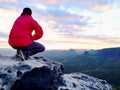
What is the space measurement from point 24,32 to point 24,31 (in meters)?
0.06

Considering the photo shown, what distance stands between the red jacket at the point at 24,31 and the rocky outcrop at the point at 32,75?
108 cm

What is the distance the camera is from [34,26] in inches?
616

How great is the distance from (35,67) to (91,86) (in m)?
5.40

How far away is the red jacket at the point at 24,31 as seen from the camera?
15.5 m

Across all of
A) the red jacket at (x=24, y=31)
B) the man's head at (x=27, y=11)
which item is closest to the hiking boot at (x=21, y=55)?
the red jacket at (x=24, y=31)

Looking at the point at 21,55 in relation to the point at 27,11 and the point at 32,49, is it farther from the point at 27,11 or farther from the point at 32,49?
the point at 27,11

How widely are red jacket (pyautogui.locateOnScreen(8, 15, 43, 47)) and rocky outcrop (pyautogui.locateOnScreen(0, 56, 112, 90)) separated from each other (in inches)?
42.7

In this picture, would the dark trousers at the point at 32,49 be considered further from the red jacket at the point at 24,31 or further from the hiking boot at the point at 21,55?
the red jacket at the point at 24,31

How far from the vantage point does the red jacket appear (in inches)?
611

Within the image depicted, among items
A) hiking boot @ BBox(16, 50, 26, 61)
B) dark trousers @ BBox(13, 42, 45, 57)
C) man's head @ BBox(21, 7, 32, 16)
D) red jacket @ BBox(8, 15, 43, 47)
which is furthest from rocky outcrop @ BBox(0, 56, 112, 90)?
A: man's head @ BBox(21, 7, 32, 16)

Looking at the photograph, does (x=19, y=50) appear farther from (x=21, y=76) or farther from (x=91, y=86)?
(x=91, y=86)

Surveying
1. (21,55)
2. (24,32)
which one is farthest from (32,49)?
(24,32)

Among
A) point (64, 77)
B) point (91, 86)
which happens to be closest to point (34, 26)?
point (64, 77)

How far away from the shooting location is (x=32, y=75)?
14516 mm
